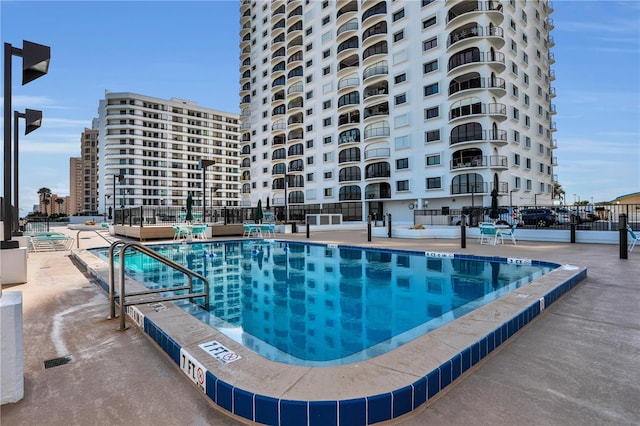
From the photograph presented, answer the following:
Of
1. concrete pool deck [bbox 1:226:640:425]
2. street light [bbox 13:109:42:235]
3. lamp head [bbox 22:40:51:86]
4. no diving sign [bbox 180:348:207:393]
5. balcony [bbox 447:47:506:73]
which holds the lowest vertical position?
concrete pool deck [bbox 1:226:640:425]

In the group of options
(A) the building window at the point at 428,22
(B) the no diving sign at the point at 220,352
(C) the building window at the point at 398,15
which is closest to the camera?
(B) the no diving sign at the point at 220,352

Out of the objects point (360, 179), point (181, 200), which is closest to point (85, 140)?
point (181, 200)

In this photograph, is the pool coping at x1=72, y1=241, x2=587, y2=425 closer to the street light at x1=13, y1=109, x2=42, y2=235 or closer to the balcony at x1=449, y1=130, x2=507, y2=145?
the street light at x1=13, y1=109, x2=42, y2=235

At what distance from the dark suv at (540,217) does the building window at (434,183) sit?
808 centimetres

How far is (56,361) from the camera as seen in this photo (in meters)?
2.75

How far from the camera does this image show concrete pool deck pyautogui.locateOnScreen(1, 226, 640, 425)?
1980 millimetres

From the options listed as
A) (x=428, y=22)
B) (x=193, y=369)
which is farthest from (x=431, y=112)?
(x=193, y=369)

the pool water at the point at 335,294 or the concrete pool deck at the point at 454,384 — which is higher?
the concrete pool deck at the point at 454,384

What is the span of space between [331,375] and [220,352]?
0.96m

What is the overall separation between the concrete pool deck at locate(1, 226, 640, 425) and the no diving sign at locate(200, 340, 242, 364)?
258 millimetres

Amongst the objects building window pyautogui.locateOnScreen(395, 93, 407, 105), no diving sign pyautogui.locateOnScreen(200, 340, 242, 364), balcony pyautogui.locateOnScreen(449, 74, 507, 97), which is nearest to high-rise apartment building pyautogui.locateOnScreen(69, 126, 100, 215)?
building window pyautogui.locateOnScreen(395, 93, 407, 105)

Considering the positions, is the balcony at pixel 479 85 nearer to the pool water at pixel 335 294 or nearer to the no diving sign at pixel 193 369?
the pool water at pixel 335 294

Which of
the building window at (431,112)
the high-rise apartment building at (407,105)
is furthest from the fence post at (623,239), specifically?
the building window at (431,112)

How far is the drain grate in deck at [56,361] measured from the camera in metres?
2.67
